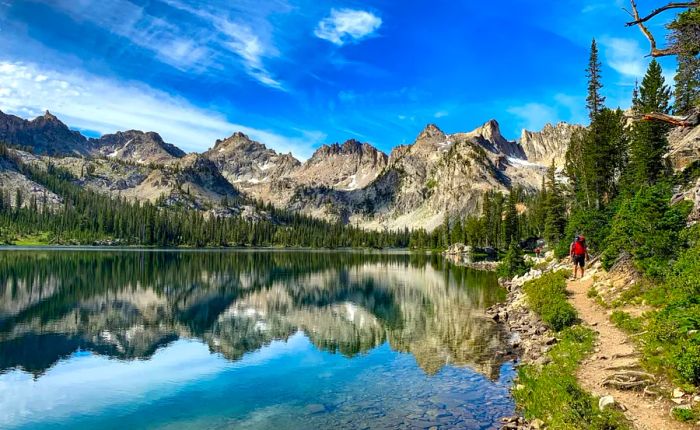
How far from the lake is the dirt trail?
483 centimetres

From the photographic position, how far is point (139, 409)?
1027 inches

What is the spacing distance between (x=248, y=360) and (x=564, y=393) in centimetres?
2539

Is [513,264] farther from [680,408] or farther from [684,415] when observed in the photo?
[684,415]

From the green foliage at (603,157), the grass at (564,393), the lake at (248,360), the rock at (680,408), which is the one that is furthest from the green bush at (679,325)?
the green foliage at (603,157)

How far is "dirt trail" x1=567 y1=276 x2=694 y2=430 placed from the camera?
16.4 m

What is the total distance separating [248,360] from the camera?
124 feet

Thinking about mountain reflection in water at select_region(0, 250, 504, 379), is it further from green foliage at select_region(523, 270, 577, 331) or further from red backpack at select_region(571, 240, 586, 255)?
red backpack at select_region(571, 240, 586, 255)

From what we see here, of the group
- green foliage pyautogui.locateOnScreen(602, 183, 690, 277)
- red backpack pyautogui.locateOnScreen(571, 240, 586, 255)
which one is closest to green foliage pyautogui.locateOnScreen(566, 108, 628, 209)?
red backpack pyautogui.locateOnScreen(571, 240, 586, 255)

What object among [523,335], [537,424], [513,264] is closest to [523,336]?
[523,335]

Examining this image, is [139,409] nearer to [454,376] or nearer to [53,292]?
[454,376]

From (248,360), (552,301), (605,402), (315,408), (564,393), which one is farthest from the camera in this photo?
(552,301)

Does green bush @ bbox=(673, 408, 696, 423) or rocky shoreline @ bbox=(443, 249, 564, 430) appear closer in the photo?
green bush @ bbox=(673, 408, 696, 423)

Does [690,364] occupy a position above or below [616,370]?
above

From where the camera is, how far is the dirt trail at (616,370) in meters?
16.4
